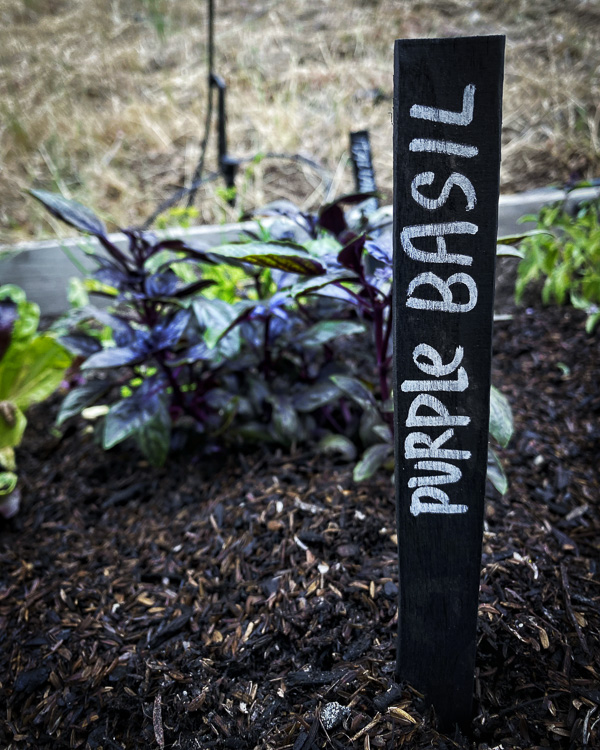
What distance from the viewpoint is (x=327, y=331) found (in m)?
1.28

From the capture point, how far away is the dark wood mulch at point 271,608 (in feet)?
2.64

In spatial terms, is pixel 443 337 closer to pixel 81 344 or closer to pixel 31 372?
pixel 81 344

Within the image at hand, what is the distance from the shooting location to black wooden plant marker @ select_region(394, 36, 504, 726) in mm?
551

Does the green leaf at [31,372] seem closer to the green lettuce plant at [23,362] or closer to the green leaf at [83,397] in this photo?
the green lettuce plant at [23,362]

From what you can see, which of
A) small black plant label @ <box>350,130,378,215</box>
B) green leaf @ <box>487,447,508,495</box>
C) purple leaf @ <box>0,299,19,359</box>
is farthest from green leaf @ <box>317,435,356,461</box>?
purple leaf @ <box>0,299,19,359</box>

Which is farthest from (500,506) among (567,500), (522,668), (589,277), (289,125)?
(289,125)

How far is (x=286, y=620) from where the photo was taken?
38.1 inches

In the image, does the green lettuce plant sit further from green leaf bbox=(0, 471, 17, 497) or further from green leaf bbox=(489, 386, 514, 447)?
green leaf bbox=(489, 386, 514, 447)

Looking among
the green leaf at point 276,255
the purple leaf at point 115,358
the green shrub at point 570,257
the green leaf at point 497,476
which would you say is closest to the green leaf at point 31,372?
the purple leaf at point 115,358

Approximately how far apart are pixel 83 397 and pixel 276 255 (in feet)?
2.51

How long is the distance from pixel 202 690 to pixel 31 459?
1119 mm

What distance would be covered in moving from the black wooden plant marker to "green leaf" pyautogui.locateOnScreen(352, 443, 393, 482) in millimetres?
438

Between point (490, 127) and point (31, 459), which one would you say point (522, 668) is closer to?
point (490, 127)

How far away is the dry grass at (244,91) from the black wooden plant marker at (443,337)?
7.33 feet
